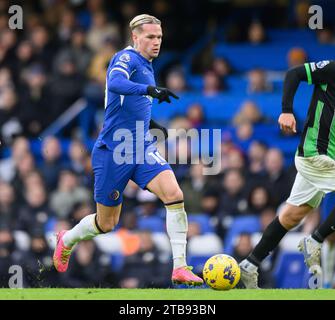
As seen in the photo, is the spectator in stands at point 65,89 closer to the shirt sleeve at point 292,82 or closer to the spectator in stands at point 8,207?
the spectator in stands at point 8,207

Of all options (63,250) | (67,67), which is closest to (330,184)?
(63,250)

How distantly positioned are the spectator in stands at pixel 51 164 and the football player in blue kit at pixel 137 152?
16.8ft

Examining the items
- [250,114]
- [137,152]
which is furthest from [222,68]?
[137,152]

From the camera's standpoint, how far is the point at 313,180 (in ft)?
32.2

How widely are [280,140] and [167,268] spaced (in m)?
3.07

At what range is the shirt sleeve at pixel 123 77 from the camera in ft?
29.8

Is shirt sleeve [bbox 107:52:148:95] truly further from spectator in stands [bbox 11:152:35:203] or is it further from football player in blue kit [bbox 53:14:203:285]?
spectator in stands [bbox 11:152:35:203]

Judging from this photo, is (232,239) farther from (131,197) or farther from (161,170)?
(161,170)

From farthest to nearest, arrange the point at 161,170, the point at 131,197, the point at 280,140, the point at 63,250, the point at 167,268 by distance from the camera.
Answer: the point at 280,140
the point at 131,197
the point at 167,268
the point at 63,250
the point at 161,170

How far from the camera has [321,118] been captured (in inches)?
384

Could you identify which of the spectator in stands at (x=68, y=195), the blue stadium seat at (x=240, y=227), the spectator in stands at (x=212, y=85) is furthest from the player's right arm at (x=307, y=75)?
the spectator in stands at (x=212, y=85)

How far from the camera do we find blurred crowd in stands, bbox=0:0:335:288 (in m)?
13.4

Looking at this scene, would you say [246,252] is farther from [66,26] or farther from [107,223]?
[66,26]

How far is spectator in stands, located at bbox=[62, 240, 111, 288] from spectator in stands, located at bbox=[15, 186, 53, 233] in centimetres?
106
